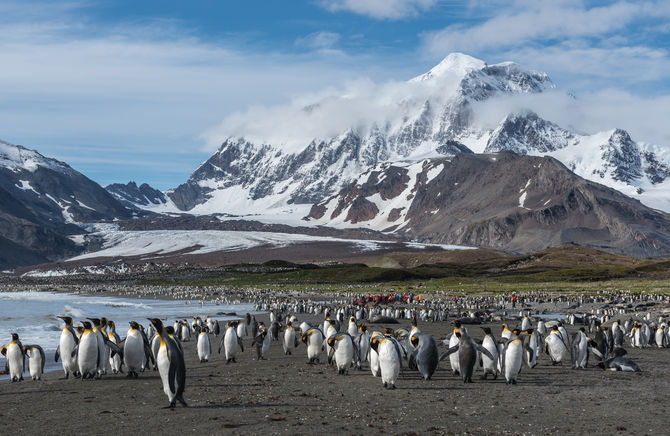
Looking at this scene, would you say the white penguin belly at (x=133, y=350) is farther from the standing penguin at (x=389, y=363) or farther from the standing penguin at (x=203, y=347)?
the standing penguin at (x=389, y=363)

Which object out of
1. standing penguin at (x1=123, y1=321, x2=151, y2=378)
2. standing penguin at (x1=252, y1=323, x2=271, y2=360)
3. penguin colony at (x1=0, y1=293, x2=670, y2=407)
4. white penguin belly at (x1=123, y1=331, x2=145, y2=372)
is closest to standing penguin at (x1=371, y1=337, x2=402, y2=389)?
penguin colony at (x1=0, y1=293, x2=670, y2=407)

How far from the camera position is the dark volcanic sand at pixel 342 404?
10.3 metres

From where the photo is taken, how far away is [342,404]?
12086 millimetres

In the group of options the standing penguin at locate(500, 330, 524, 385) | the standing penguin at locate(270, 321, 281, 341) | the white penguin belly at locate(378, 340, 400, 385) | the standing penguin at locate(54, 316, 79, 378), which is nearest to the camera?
the white penguin belly at locate(378, 340, 400, 385)

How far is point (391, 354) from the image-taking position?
1412 cm

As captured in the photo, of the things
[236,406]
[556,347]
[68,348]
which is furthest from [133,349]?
[556,347]

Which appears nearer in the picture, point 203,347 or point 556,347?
point 556,347

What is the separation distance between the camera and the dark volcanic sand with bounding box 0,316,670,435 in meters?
10.3

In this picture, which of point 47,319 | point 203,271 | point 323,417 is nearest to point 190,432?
point 323,417

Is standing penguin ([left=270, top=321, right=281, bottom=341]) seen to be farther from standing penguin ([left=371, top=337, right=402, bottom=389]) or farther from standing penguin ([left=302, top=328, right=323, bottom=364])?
standing penguin ([left=371, top=337, right=402, bottom=389])

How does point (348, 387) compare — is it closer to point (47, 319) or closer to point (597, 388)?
point (597, 388)

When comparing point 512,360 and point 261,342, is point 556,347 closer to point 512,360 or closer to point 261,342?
point 512,360

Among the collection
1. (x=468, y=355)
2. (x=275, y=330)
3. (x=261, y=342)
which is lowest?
(x=275, y=330)

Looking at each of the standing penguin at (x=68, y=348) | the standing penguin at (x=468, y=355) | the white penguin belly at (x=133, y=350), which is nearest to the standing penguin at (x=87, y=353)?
the standing penguin at (x=68, y=348)
